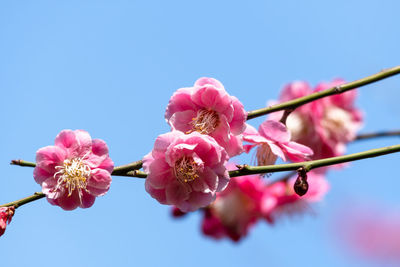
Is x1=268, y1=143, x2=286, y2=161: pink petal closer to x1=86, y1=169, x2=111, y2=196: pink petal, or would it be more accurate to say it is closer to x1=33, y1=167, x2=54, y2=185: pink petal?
x1=86, y1=169, x2=111, y2=196: pink petal

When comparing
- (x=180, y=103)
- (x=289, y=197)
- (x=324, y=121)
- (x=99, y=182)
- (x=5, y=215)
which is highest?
(x=324, y=121)

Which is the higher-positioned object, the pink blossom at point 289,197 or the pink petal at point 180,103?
the pink blossom at point 289,197

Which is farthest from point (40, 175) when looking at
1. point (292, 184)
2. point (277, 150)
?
point (292, 184)

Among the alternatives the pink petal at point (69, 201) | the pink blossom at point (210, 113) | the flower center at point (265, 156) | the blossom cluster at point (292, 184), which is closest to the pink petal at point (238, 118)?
the pink blossom at point (210, 113)

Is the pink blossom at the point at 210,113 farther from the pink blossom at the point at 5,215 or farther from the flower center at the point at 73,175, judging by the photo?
the pink blossom at the point at 5,215

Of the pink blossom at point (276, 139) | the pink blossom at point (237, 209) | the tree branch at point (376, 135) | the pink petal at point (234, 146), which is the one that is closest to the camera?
the pink petal at point (234, 146)

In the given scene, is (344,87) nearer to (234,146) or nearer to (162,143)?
(234,146)

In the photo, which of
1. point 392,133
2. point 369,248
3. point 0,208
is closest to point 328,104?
point 392,133

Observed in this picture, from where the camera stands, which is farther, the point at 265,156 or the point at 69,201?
the point at 265,156
